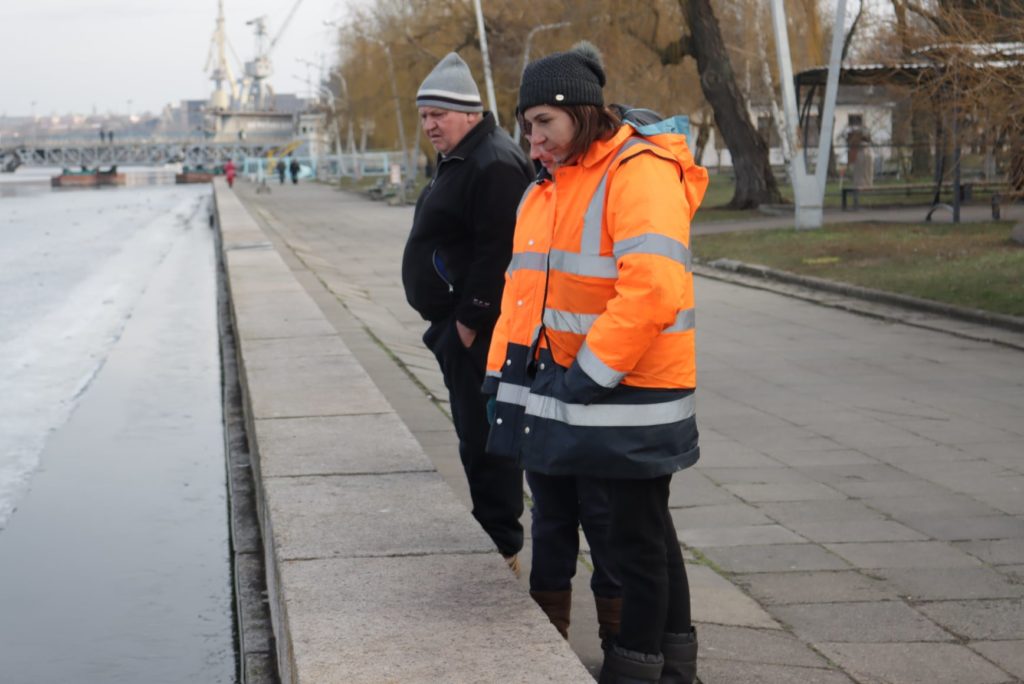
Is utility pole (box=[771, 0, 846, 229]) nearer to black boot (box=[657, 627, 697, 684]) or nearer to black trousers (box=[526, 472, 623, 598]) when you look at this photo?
black trousers (box=[526, 472, 623, 598])

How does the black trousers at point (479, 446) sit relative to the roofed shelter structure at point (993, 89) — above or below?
below

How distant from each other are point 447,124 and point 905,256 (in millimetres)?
15544

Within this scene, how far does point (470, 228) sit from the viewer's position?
5.21m

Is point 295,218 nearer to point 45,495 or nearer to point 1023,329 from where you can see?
point 1023,329

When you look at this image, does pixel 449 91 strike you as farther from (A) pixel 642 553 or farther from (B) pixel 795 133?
(B) pixel 795 133

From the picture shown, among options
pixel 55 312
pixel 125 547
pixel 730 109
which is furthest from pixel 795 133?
pixel 125 547

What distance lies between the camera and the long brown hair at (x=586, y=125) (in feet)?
12.7

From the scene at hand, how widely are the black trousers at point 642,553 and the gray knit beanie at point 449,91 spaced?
1.69 metres

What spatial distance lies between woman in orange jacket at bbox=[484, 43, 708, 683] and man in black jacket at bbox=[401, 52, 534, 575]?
3.19 ft

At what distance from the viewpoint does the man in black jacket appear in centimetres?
511

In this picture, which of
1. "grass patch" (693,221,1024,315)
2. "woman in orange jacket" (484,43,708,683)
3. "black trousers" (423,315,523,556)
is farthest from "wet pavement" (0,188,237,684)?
"grass patch" (693,221,1024,315)

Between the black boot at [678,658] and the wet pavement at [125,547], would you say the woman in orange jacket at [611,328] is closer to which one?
the black boot at [678,658]

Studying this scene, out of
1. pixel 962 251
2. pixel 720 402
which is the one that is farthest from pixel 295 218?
pixel 720 402

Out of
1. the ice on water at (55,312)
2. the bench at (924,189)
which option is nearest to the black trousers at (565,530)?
the ice on water at (55,312)
